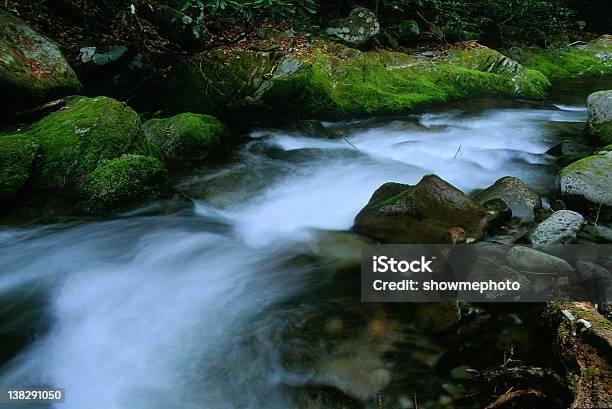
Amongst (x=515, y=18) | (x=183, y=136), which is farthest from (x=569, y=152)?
(x=515, y=18)

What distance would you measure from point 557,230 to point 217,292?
3.41m

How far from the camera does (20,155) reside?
5.20 meters

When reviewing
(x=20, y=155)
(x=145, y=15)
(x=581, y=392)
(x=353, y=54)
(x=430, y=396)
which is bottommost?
(x=430, y=396)

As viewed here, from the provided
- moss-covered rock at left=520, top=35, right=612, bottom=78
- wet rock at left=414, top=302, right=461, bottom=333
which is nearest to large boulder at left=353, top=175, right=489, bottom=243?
wet rock at left=414, top=302, right=461, bottom=333

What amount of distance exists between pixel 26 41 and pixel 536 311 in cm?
723

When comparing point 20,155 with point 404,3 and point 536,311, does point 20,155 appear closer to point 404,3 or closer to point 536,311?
point 536,311

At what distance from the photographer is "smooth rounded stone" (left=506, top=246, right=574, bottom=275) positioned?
3.76 meters

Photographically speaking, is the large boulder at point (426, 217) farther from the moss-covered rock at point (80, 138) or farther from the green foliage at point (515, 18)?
the green foliage at point (515, 18)

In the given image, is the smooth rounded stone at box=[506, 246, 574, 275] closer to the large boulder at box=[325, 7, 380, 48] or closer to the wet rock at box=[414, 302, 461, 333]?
the wet rock at box=[414, 302, 461, 333]

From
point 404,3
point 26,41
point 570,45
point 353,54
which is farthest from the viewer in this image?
point 570,45

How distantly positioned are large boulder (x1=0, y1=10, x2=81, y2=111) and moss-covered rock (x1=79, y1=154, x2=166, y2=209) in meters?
1.59

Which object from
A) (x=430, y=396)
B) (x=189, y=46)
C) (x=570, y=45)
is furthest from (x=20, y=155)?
(x=570, y=45)

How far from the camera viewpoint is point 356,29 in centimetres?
1115

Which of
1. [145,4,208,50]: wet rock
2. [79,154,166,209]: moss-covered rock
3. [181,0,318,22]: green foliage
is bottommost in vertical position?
[79,154,166,209]: moss-covered rock
